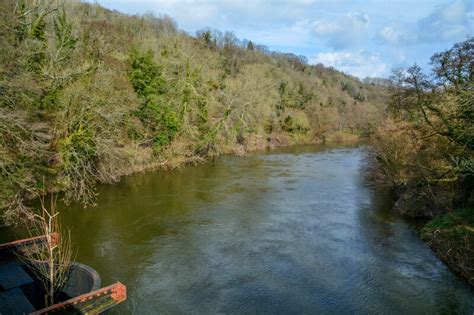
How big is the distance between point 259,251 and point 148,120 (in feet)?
64.3

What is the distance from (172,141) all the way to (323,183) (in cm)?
1371

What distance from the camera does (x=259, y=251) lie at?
55.6 ft

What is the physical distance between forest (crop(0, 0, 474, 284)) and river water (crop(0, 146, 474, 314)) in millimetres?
1874

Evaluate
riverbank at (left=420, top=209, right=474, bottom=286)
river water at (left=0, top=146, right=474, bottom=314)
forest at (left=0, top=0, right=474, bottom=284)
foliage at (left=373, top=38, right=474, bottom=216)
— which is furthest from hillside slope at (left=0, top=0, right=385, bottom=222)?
riverbank at (left=420, top=209, right=474, bottom=286)

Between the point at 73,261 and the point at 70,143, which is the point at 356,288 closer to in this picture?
the point at 73,261

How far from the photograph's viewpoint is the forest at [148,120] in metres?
17.0

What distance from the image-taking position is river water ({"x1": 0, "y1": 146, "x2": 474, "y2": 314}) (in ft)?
42.6

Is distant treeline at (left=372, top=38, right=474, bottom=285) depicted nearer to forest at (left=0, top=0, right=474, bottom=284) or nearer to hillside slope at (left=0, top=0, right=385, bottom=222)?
forest at (left=0, top=0, right=474, bottom=284)

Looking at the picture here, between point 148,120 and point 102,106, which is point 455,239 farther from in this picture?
point 148,120

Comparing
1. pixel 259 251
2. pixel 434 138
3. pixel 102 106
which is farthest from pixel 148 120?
pixel 434 138

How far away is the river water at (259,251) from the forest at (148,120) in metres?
1.87

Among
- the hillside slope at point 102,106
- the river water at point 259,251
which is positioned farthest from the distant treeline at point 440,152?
the hillside slope at point 102,106

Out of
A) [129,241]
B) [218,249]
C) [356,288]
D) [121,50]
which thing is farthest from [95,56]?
[356,288]

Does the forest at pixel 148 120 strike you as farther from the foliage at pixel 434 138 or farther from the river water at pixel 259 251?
the river water at pixel 259 251
